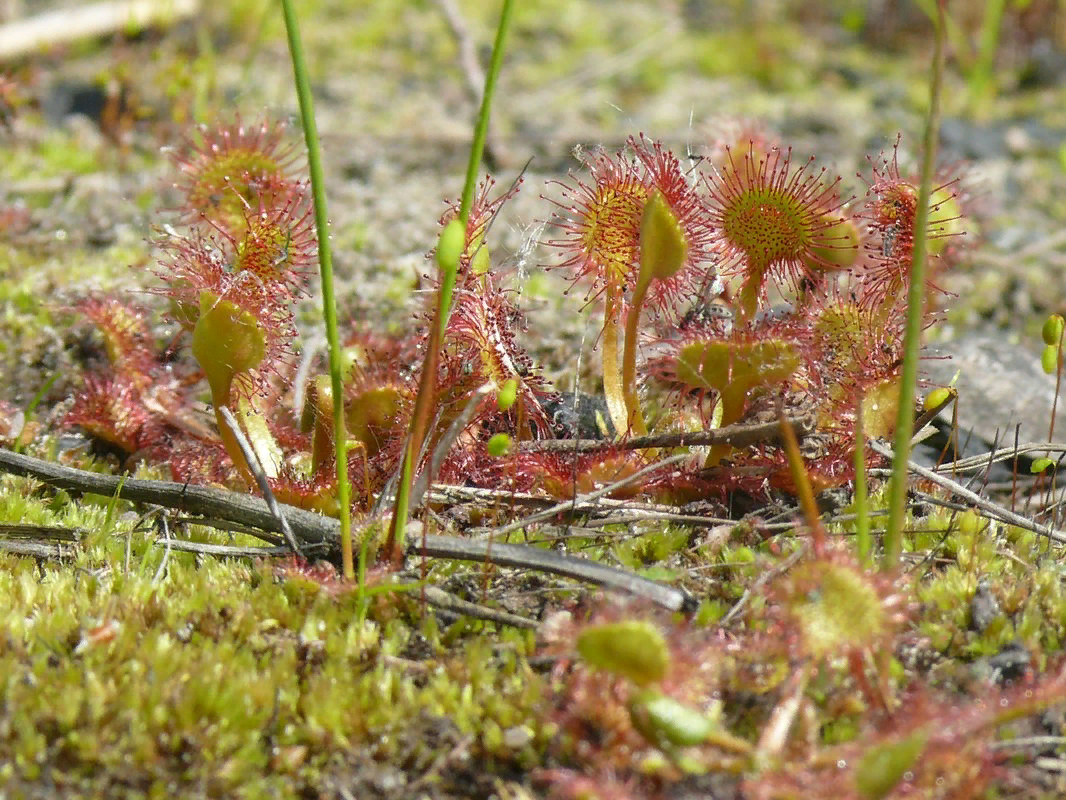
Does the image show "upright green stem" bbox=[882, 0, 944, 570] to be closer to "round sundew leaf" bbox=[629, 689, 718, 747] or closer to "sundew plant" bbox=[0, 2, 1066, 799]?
"sundew plant" bbox=[0, 2, 1066, 799]

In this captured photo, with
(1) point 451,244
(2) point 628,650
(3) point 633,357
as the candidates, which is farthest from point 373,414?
(2) point 628,650

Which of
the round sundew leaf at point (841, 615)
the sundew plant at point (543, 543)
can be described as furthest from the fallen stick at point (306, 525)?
the round sundew leaf at point (841, 615)

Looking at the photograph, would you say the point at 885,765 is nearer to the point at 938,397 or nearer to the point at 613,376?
the point at 938,397

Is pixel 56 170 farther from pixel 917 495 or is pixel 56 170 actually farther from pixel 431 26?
pixel 917 495

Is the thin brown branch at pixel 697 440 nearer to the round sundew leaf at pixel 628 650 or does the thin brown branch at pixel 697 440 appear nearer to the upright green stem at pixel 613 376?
the upright green stem at pixel 613 376

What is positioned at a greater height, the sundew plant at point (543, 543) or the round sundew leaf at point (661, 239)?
the round sundew leaf at point (661, 239)

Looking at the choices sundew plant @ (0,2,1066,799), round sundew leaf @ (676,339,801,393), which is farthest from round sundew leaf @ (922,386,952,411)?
round sundew leaf @ (676,339,801,393)

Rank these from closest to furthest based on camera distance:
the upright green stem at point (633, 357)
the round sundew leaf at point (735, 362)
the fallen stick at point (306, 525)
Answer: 1. the fallen stick at point (306, 525)
2. the round sundew leaf at point (735, 362)
3. the upright green stem at point (633, 357)
